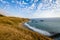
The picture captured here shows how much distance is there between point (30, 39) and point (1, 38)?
8.95 ft

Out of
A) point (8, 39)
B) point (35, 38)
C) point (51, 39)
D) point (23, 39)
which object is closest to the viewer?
→ point (8, 39)

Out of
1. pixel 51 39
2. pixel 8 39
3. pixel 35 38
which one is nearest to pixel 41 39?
pixel 35 38

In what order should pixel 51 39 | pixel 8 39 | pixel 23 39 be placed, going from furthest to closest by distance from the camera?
pixel 51 39 < pixel 23 39 < pixel 8 39

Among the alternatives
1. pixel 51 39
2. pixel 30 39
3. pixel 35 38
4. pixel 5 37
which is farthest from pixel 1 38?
pixel 51 39

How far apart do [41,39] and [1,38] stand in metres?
4.42

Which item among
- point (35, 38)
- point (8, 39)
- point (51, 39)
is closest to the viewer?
point (8, 39)

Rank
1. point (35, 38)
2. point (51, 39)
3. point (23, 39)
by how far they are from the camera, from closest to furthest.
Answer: point (23, 39), point (35, 38), point (51, 39)

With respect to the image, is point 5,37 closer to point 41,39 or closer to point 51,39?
point 41,39

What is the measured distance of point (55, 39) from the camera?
1686cm

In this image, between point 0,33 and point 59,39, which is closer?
point 0,33

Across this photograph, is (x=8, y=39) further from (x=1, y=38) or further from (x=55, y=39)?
(x=55, y=39)

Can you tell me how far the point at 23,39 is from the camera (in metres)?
A: 13.1

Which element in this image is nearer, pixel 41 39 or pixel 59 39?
pixel 41 39

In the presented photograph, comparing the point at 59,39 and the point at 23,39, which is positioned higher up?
the point at 23,39
